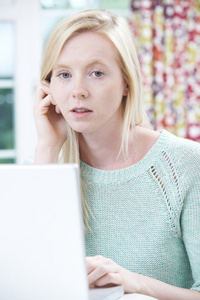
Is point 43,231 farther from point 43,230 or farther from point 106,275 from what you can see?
point 106,275

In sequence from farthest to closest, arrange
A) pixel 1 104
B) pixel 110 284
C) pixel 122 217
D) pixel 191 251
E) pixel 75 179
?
pixel 1 104 → pixel 122 217 → pixel 191 251 → pixel 110 284 → pixel 75 179

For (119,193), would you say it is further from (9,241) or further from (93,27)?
(9,241)

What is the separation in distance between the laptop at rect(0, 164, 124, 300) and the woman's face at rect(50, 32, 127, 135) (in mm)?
522

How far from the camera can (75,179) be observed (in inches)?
27.0

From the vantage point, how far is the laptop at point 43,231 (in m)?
0.70

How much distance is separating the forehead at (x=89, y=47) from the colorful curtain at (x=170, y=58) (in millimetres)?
1821

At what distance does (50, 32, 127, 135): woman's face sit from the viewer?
1.21 m

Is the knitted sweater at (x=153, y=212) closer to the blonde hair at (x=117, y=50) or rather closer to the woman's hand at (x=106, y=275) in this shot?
the blonde hair at (x=117, y=50)

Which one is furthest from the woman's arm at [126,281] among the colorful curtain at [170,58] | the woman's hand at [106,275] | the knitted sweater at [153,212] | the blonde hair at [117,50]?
the colorful curtain at [170,58]

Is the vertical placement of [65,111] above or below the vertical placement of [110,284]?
above

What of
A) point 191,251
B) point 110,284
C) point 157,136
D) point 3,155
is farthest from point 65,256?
point 3,155

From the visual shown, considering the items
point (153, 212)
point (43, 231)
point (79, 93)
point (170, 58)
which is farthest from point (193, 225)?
point (170, 58)

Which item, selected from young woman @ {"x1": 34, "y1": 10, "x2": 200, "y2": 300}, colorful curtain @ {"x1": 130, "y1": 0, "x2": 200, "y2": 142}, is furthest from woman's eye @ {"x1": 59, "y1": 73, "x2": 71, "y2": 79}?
colorful curtain @ {"x1": 130, "y1": 0, "x2": 200, "y2": 142}

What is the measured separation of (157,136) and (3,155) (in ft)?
6.78
